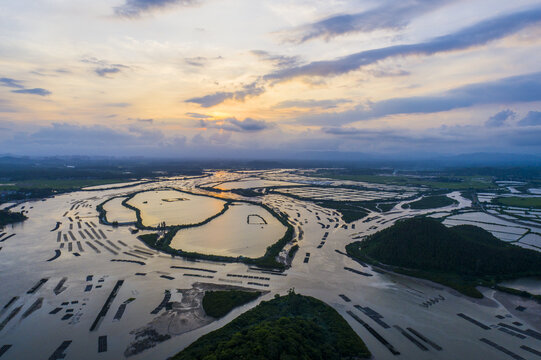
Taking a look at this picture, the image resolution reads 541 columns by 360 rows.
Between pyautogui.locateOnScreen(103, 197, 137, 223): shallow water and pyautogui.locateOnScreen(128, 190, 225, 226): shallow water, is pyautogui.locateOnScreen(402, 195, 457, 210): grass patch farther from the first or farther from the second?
pyautogui.locateOnScreen(103, 197, 137, 223): shallow water

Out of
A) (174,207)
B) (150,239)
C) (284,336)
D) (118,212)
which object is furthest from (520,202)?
(118,212)

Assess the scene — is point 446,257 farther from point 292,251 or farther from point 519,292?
point 292,251

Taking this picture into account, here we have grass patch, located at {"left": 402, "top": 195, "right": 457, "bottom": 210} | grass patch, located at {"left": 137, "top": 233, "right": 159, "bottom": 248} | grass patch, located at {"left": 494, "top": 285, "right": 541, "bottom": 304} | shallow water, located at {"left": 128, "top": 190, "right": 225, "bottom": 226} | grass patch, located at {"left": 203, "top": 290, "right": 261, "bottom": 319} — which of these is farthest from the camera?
grass patch, located at {"left": 402, "top": 195, "right": 457, "bottom": 210}

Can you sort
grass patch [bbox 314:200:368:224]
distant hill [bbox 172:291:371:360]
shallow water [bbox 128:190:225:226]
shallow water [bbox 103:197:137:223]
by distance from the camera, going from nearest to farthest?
distant hill [bbox 172:291:371:360], shallow water [bbox 103:197:137:223], shallow water [bbox 128:190:225:226], grass patch [bbox 314:200:368:224]

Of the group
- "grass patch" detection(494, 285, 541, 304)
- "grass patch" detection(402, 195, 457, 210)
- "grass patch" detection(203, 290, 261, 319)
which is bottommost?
"grass patch" detection(203, 290, 261, 319)

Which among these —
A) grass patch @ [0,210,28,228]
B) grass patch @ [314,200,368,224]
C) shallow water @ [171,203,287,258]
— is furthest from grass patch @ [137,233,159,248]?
grass patch @ [314,200,368,224]

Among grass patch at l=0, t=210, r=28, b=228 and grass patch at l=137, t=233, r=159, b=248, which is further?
grass patch at l=0, t=210, r=28, b=228
